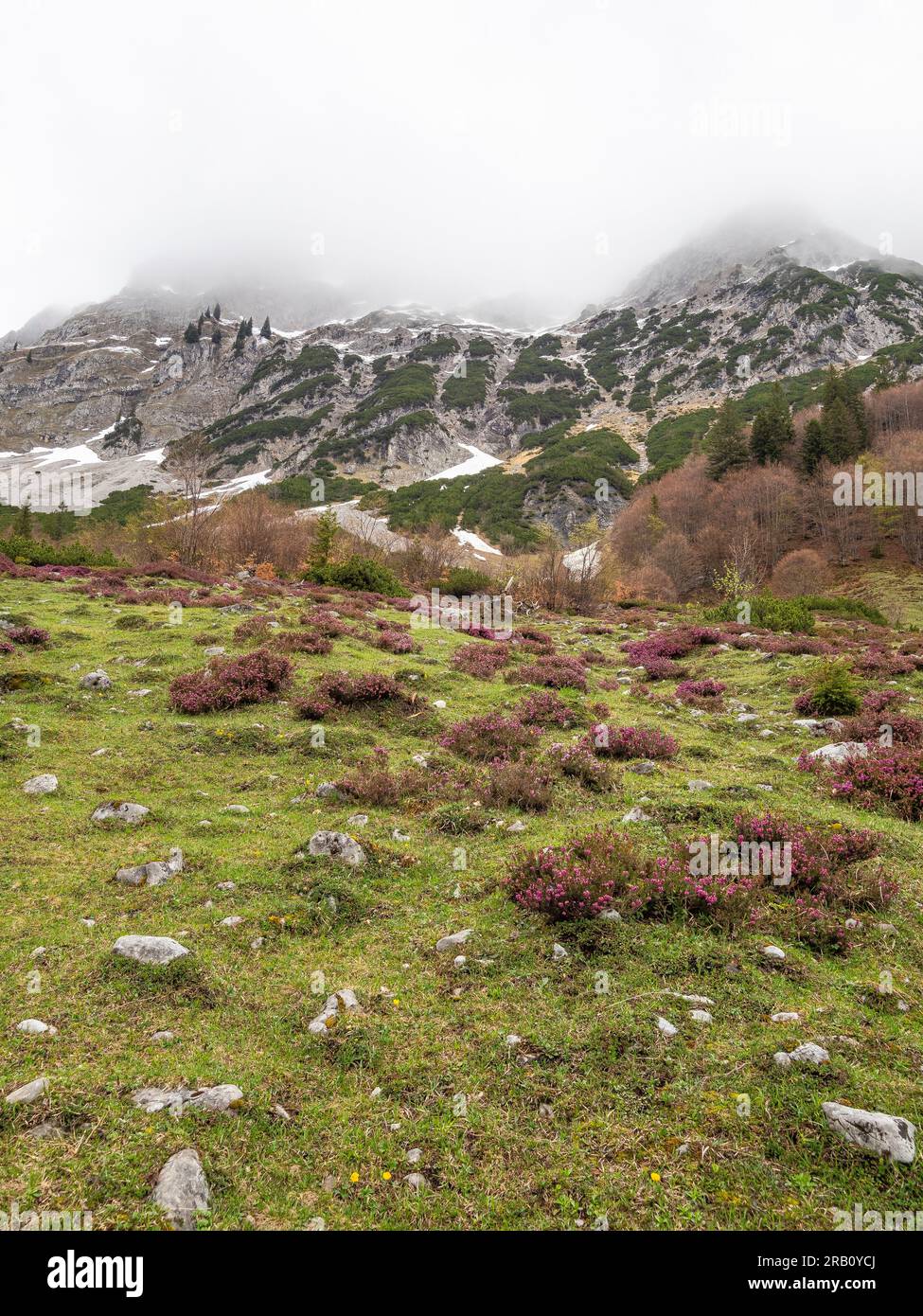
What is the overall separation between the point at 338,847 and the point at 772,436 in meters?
91.0

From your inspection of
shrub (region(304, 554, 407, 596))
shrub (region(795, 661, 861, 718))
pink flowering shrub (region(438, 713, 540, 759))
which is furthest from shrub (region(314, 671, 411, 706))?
shrub (region(304, 554, 407, 596))

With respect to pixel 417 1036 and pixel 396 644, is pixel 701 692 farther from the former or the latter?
pixel 417 1036

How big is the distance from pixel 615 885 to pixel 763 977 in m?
1.47

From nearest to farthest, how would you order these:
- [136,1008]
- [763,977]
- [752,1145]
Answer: [752,1145]
[136,1008]
[763,977]

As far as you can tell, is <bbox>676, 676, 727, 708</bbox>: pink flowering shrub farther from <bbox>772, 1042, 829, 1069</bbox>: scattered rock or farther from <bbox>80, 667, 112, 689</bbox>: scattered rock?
<bbox>80, 667, 112, 689</bbox>: scattered rock

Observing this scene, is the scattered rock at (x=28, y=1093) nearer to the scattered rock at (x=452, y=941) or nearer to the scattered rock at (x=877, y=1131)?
the scattered rock at (x=452, y=941)

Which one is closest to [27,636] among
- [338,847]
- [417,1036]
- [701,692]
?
[338,847]

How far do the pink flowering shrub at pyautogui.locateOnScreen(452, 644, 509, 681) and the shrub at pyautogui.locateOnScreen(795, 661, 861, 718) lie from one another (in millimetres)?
7819

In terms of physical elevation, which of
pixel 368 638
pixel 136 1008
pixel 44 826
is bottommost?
pixel 136 1008

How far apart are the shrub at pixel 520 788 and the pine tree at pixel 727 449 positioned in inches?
3360
